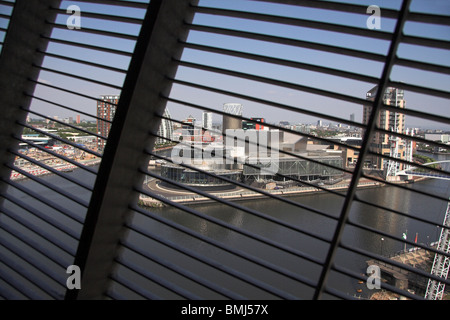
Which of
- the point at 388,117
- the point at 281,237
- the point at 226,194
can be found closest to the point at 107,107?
the point at 281,237

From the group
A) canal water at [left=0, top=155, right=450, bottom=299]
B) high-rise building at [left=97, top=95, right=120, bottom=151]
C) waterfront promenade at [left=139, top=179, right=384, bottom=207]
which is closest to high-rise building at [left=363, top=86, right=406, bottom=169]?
high-rise building at [left=97, top=95, right=120, bottom=151]

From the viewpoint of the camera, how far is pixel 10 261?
0.95 m

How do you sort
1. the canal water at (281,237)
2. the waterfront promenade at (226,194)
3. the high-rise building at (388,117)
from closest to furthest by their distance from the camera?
the high-rise building at (388,117), the canal water at (281,237), the waterfront promenade at (226,194)

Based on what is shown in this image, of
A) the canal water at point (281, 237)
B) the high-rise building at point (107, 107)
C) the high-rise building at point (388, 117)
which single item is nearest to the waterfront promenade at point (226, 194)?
the canal water at point (281, 237)

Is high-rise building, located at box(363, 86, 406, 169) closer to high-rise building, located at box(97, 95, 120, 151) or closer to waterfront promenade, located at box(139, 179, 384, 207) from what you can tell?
high-rise building, located at box(97, 95, 120, 151)

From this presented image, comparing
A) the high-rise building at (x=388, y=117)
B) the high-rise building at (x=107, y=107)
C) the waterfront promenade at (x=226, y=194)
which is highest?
the high-rise building at (x=388, y=117)

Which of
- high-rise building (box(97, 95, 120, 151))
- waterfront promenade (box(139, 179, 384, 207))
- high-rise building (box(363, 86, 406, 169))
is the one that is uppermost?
high-rise building (box(363, 86, 406, 169))

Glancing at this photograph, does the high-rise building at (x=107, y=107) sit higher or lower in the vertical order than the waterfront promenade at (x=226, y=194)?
higher

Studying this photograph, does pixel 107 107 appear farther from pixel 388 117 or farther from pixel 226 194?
pixel 226 194

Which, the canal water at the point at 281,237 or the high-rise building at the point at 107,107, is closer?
the high-rise building at the point at 107,107

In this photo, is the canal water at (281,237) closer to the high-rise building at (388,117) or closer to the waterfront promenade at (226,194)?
the waterfront promenade at (226,194)

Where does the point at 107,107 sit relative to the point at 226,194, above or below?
above
